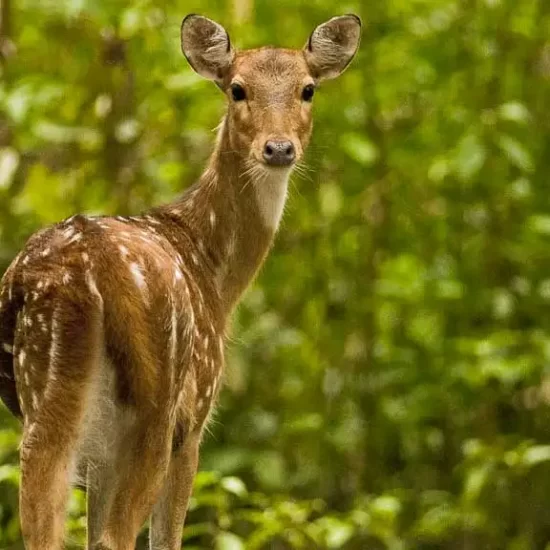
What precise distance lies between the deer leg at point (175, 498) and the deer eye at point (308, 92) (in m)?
1.36

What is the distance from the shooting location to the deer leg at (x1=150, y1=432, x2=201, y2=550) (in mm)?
4832

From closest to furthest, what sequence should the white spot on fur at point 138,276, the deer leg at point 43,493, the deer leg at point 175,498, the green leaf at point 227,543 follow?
1. the deer leg at point 43,493
2. the white spot on fur at point 138,276
3. the deer leg at point 175,498
4. the green leaf at point 227,543

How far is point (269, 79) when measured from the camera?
550 cm

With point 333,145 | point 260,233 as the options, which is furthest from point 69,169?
point 260,233

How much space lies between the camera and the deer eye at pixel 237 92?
5.50 m

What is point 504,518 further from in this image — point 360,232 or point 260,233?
point 260,233

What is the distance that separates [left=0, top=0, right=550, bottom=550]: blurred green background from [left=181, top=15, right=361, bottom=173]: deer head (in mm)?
1548

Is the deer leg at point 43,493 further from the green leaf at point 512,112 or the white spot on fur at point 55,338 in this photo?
the green leaf at point 512,112

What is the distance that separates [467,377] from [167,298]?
4134mm

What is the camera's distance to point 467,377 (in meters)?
8.08

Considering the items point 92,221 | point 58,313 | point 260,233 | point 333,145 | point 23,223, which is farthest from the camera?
point 333,145

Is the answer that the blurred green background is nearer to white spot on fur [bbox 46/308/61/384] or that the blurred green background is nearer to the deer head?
the deer head

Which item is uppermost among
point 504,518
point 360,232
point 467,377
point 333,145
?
point 333,145

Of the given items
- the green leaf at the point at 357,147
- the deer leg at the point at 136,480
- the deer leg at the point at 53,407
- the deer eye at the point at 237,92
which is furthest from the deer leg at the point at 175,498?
the green leaf at the point at 357,147
